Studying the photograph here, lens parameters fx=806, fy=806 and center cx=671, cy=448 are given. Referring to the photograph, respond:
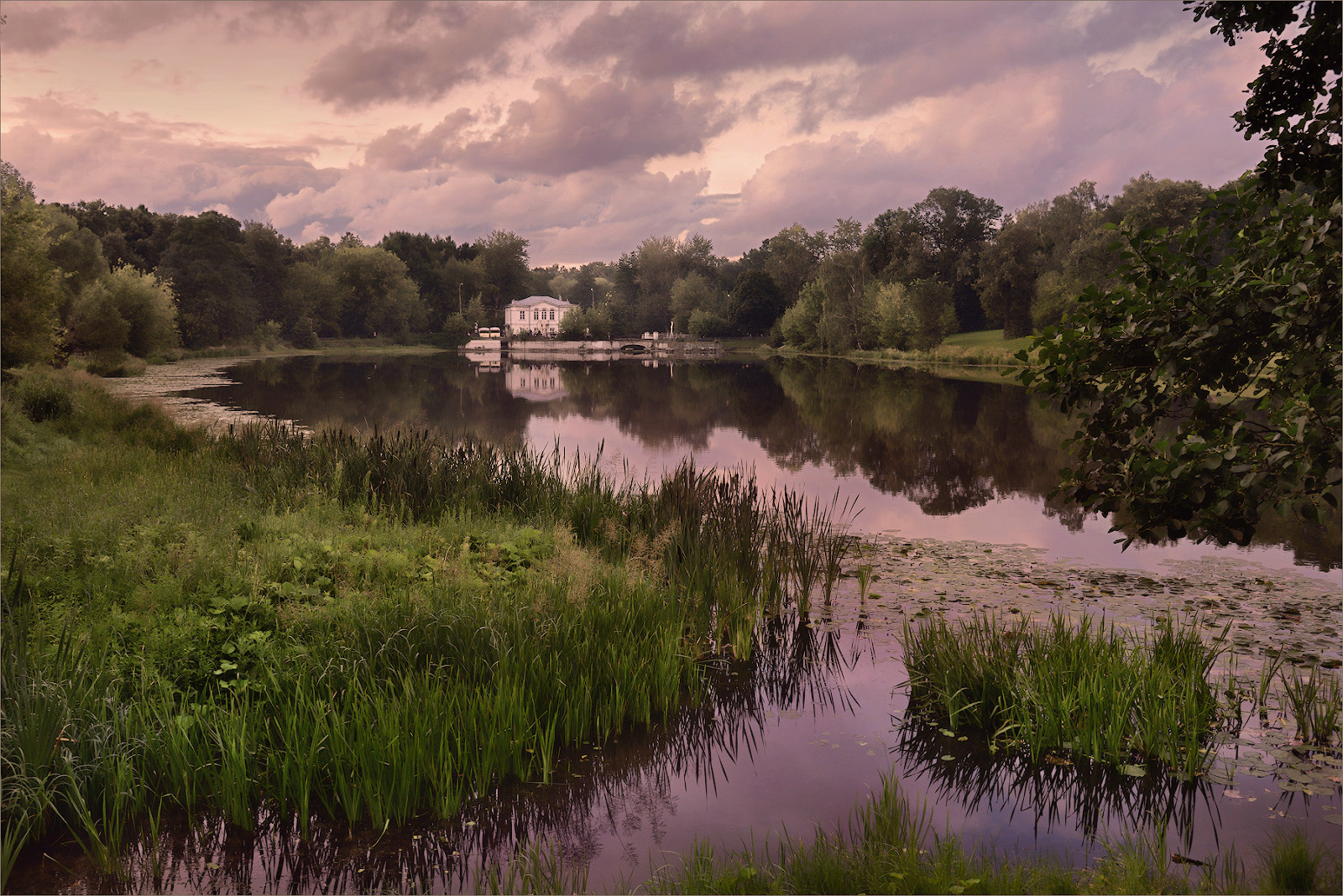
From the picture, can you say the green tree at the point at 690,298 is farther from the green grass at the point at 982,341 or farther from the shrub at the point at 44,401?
the shrub at the point at 44,401

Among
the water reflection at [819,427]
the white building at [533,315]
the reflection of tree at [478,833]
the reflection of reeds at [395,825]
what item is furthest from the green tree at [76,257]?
the white building at [533,315]

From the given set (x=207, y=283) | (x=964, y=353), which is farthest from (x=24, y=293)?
(x=207, y=283)

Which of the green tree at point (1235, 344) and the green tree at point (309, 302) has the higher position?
the green tree at point (309, 302)

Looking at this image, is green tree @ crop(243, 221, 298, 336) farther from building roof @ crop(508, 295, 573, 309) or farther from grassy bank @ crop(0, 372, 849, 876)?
grassy bank @ crop(0, 372, 849, 876)

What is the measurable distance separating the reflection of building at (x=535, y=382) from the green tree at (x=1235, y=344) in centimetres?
3493

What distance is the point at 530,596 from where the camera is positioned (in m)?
7.60

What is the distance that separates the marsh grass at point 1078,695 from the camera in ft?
19.2

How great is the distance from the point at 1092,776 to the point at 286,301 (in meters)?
101

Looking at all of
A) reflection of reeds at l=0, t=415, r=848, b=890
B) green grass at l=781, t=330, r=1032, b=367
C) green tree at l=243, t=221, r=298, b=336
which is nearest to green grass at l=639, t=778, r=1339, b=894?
reflection of reeds at l=0, t=415, r=848, b=890

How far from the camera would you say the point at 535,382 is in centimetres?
5053

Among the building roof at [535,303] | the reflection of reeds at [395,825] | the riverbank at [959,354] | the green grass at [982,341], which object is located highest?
the building roof at [535,303]

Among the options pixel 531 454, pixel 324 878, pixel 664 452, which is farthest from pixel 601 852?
pixel 664 452

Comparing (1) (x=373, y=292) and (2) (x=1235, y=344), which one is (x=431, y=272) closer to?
(1) (x=373, y=292)

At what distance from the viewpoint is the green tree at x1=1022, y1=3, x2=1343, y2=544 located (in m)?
3.68
